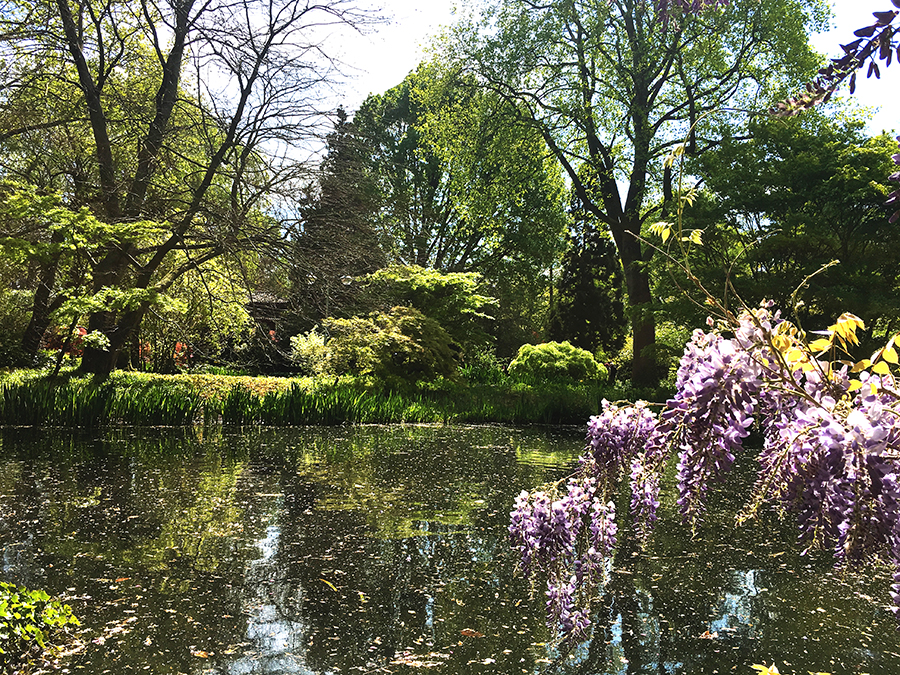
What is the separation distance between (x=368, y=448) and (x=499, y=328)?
1244 cm

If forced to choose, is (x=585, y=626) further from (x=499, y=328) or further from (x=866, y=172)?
(x=499, y=328)

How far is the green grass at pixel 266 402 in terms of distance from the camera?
735 cm

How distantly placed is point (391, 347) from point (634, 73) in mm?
7780

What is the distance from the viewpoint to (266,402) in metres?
8.42

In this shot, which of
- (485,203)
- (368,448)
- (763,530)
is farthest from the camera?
(485,203)

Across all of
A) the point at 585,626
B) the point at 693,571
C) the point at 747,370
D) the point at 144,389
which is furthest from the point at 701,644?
the point at 144,389

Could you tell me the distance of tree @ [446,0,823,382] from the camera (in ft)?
41.9

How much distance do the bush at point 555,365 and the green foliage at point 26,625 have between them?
11425 mm

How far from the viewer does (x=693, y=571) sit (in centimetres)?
362

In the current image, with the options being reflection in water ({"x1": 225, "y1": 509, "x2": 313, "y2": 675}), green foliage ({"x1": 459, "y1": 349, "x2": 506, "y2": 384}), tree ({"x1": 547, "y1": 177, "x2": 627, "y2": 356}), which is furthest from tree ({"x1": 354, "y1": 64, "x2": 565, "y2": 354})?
reflection in water ({"x1": 225, "y1": 509, "x2": 313, "y2": 675})

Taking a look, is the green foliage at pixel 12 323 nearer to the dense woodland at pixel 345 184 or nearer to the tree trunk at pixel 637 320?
the dense woodland at pixel 345 184

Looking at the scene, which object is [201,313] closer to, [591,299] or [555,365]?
[555,365]

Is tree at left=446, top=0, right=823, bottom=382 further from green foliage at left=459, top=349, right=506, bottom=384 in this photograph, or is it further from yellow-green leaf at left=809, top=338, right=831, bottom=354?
yellow-green leaf at left=809, top=338, right=831, bottom=354

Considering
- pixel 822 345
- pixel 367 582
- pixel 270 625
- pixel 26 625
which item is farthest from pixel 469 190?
pixel 822 345
